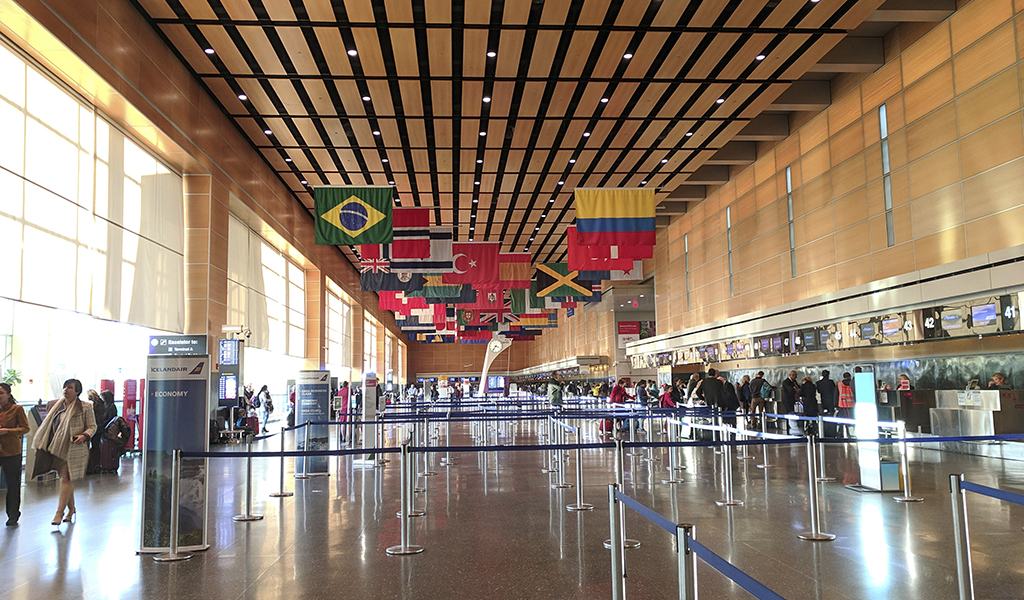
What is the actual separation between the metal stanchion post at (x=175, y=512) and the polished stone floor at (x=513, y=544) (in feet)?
0.55

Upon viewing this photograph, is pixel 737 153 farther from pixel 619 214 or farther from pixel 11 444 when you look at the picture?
pixel 11 444

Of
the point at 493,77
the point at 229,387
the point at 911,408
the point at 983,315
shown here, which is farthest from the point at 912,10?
the point at 229,387

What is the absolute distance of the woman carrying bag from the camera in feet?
27.9

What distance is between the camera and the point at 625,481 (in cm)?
1151

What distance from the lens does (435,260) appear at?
20.5m

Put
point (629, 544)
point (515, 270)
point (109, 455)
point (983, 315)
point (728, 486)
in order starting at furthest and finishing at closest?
point (515, 270), point (109, 455), point (983, 315), point (728, 486), point (629, 544)

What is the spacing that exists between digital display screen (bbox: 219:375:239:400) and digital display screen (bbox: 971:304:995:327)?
17.3 meters

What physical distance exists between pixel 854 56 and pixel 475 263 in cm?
1279

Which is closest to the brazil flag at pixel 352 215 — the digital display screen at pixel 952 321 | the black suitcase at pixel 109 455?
the black suitcase at pixel 109 455

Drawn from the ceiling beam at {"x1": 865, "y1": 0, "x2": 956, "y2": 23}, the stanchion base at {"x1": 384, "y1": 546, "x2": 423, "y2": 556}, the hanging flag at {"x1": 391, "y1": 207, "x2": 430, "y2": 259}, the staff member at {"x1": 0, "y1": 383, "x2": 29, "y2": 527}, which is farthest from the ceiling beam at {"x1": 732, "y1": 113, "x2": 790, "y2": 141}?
the staff member at {"x1": 0, "y1": 383, "x2": 29, "y2": 527}

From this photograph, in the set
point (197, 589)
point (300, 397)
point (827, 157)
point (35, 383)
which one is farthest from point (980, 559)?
point (35, 383)

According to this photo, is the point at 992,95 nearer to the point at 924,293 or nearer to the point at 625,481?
the point at 924,293

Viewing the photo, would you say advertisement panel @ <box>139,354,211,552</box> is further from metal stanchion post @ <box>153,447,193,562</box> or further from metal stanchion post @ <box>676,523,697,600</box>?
metal stanchion post @ <box>676,523,697,600</box>

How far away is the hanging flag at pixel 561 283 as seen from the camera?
1124 inches
